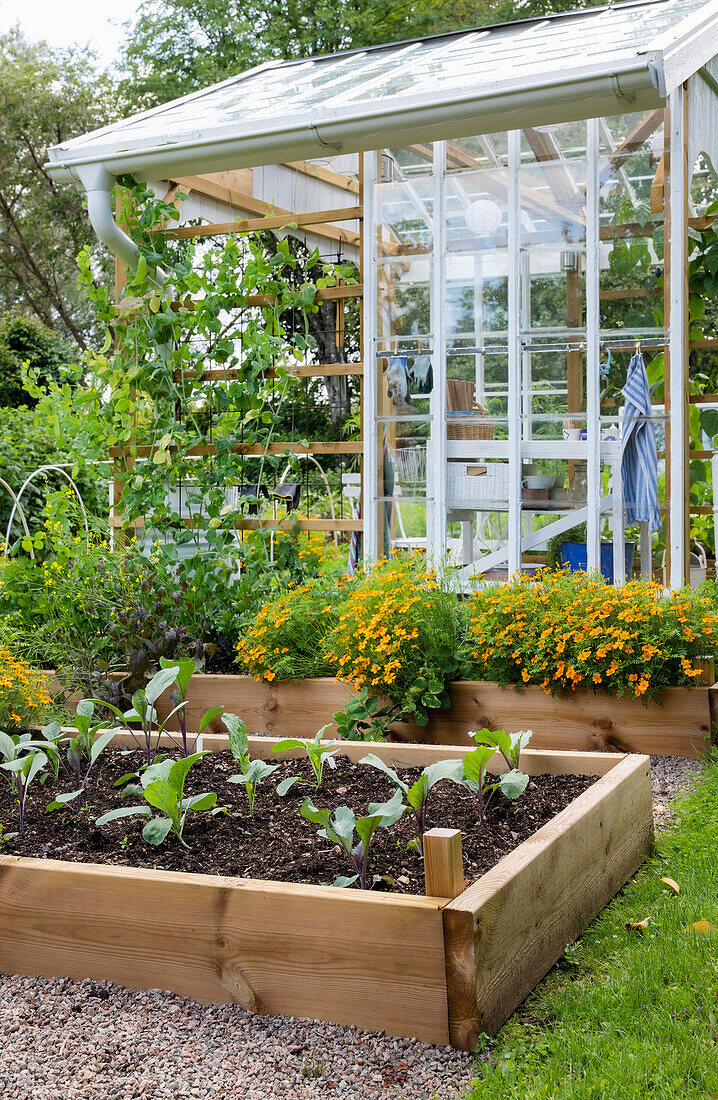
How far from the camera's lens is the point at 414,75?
189 inches

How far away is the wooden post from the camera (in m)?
1.78

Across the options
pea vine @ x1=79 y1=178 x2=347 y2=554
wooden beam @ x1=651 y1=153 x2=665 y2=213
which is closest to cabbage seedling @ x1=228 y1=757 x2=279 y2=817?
pea vine @ x1=79 y1=178 x2=347 y2=554

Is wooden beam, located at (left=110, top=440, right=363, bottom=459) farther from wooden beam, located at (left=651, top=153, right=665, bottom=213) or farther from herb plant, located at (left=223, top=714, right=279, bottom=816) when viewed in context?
herb plant, located at (left=223, top=714, right=279, bottom=816)

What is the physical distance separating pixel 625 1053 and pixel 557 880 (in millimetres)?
421

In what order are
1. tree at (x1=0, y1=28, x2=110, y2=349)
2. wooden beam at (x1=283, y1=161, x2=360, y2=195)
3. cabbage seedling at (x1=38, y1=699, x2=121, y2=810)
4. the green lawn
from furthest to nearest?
tree at (x1=0, y1=28, x2=110, y2=349), wooden beam at (x1=283, y1=161, x2=360, y2=195), cabbage seedling at (x1=38, y1=699, x2=121, y2=810), the green lawn

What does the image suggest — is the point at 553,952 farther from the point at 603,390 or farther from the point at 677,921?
the point at 603,390

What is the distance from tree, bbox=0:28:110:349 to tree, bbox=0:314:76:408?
179 inches

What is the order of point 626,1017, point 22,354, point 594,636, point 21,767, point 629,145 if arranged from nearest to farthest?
point 626,1017, point 21,767, point 594,636, point 629,145, point 22,354

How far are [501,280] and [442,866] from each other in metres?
3.89

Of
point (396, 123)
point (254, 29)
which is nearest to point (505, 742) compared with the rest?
point (396, 123)

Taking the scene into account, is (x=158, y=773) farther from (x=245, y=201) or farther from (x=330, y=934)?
(x=245, y=201)

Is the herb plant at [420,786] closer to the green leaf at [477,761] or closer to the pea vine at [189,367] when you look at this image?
the green leaf at [477,761]

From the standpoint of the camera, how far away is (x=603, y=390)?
482 cm

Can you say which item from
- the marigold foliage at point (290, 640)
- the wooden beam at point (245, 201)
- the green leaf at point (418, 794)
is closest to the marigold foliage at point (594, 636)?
the marigold foliage at point (290, 640)
